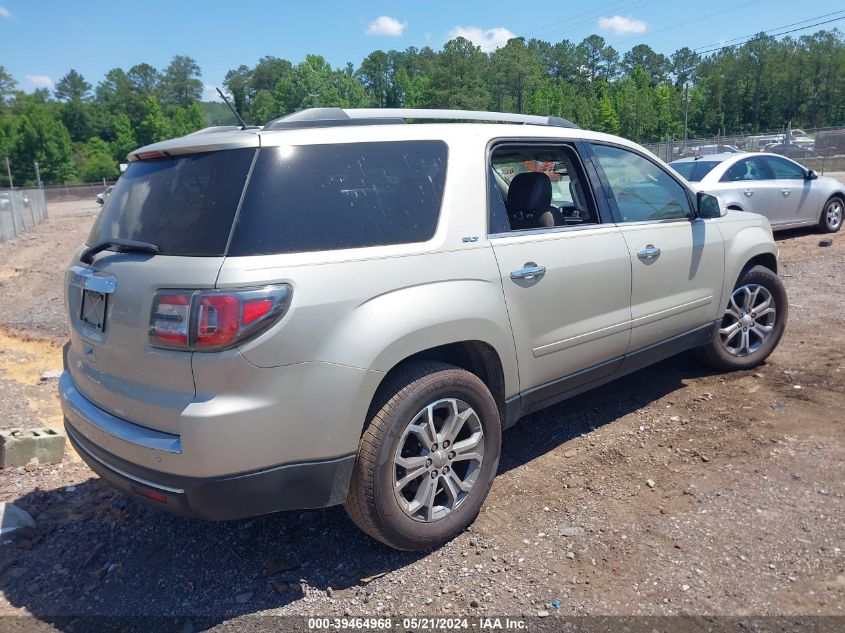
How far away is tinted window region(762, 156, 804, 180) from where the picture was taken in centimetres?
1139

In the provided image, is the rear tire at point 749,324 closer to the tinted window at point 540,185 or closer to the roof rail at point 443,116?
the tinted window at point 540,185

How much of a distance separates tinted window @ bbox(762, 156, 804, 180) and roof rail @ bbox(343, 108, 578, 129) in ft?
29.2

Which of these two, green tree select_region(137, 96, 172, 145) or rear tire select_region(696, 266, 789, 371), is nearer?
rear tire select_region(696, 266, 789, 371)

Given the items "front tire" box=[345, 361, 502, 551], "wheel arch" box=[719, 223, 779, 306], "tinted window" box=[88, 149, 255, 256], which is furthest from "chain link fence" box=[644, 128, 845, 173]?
"tinted window" box=[88, 149, 255, 256]

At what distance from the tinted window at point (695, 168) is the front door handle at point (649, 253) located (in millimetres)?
7208

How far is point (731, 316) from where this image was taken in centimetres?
508

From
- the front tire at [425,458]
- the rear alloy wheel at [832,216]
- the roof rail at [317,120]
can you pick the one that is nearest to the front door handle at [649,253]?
the front tire at [425,458]

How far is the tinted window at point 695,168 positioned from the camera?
1074 cm

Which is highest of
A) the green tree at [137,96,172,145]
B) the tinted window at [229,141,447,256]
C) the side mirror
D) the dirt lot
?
the green tree at [137,96,172,145]

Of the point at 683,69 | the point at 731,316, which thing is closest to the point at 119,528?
the point at 731,316

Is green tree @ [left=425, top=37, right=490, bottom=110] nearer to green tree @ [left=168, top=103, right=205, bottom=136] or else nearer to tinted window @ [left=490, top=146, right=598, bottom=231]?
green tree @ [left=168, top=103, right=205, bottom=136]

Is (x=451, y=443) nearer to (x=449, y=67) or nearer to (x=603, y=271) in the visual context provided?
(x=603, y=271)

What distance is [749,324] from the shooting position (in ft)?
16.9

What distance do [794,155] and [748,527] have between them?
3852 cm
